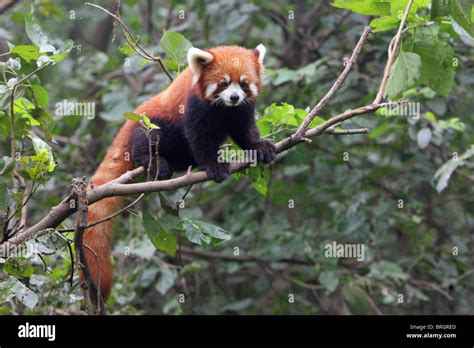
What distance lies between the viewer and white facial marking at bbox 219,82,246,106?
14.5 feet

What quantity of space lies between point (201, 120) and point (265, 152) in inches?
19.9

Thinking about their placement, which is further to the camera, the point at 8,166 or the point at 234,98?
the point at 234,98

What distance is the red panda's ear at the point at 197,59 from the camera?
4391mm

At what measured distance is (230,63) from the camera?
4559mm

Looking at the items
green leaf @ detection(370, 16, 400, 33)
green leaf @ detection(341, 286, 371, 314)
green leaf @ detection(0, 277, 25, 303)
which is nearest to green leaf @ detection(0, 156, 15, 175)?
green leaf @ detection(0, 277, 25, 303)

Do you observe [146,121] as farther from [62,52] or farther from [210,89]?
[210,89]

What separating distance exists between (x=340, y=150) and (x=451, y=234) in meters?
1.71

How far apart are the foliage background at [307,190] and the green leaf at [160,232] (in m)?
1.42

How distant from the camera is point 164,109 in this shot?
4809 mm

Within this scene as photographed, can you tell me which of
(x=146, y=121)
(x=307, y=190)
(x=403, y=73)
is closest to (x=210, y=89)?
(x=146, y=121)

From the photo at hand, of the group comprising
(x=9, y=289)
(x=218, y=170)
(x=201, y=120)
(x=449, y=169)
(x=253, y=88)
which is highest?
(x=253, y=88)

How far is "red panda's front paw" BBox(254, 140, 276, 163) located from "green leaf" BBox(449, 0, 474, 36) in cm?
139
